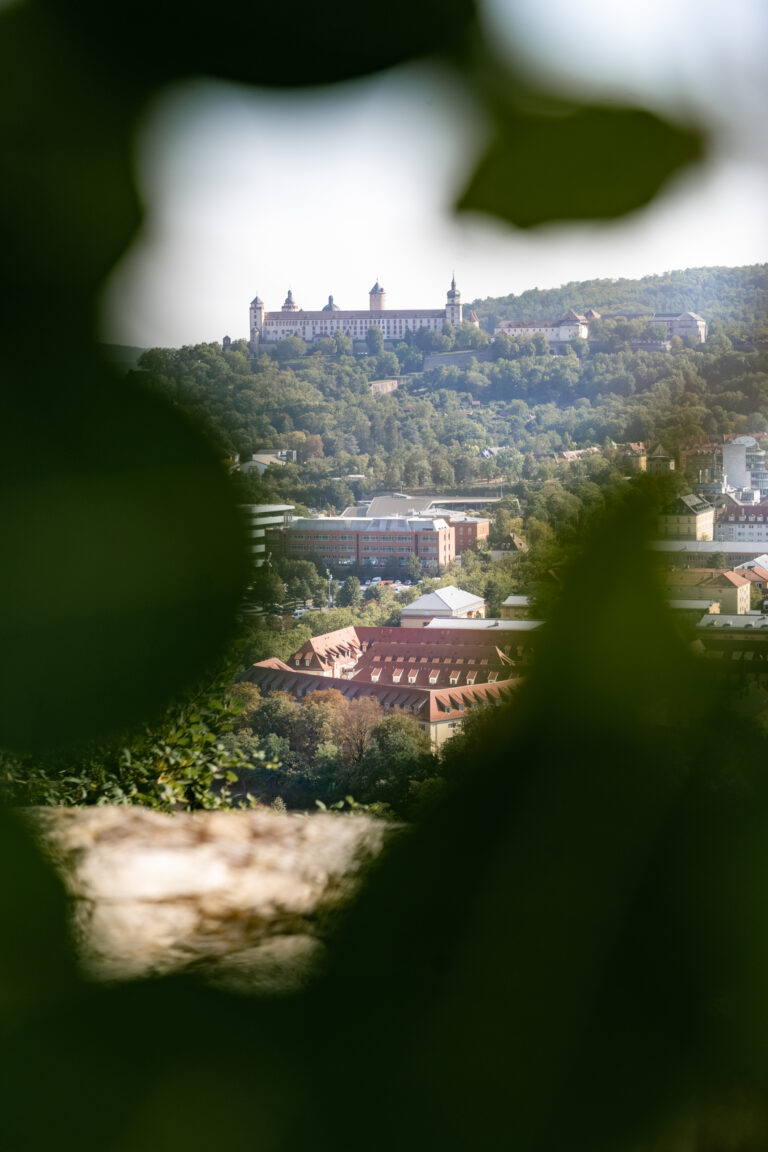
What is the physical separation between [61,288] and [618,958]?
49 centimetres

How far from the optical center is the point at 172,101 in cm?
49

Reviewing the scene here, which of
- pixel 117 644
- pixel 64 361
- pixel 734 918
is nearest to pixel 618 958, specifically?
pixel 734 918

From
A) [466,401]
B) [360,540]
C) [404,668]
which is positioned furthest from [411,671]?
[466,401]

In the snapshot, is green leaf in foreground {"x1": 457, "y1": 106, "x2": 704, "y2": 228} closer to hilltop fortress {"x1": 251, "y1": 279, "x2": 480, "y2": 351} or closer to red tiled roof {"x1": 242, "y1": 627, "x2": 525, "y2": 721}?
hilltop fortress {"x1": 251, "y1": 279, "x2": 480, "y2": 351}

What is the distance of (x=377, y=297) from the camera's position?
0.54 meters

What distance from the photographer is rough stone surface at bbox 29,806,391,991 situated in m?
0.57

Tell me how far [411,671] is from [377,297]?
293mm

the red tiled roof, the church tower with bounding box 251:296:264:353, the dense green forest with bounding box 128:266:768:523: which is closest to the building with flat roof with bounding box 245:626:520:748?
the red tiled roof

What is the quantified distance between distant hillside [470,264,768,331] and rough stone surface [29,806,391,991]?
1.12 feet

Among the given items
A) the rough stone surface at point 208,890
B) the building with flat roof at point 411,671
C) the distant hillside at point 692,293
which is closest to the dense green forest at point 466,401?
the distant hillside at point 692,293

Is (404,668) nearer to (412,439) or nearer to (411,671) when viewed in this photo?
(411,671)

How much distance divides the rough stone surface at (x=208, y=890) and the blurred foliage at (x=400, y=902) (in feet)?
0.05

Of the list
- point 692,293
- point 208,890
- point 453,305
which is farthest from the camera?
point 208,890

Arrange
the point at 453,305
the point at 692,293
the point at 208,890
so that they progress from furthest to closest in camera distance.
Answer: the point at 208,890 → the point at 453,305 → the point at 692,293
